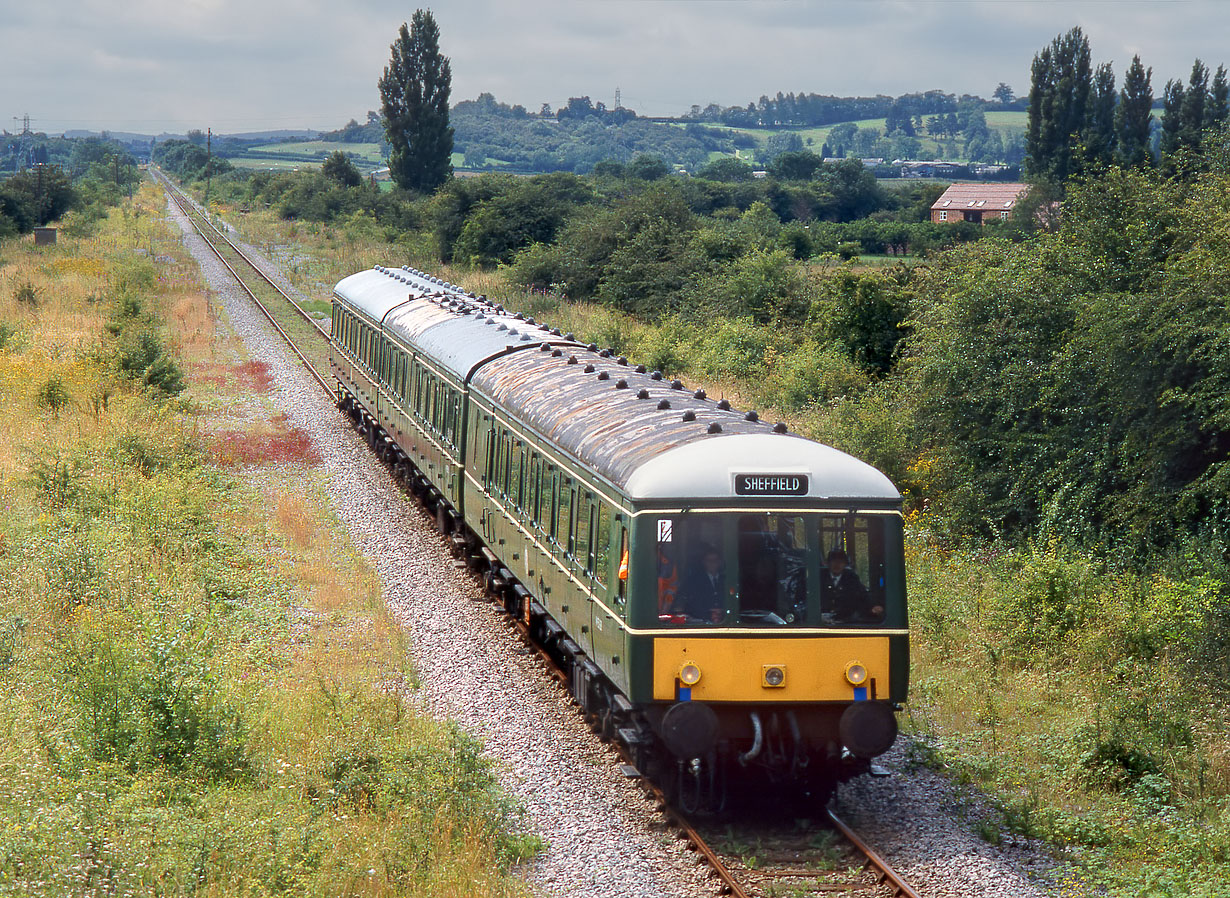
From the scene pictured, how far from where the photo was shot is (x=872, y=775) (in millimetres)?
9914

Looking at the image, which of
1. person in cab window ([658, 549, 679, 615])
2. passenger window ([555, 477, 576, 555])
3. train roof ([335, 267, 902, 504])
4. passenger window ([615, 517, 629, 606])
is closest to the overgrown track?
train roof ([335, 267, 902, 504])

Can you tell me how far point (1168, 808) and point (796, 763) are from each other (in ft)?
9.11

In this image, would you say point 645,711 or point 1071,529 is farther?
point 1071,529

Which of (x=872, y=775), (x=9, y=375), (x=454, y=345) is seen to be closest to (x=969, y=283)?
(x=454, y=345)

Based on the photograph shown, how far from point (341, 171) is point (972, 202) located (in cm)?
4458

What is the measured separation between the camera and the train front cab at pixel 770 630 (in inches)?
351

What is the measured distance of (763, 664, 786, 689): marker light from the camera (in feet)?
29.2

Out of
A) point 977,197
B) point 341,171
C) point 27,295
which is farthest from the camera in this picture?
point 341,171

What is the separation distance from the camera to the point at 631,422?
10.9 m

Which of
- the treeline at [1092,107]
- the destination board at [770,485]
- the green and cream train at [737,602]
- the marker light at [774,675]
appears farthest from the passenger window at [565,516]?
the treeline at [1092,107]

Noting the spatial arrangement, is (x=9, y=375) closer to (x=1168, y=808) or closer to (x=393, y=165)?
(x=1168, y=808)

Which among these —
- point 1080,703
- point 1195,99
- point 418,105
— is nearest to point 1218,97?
point 1195,99

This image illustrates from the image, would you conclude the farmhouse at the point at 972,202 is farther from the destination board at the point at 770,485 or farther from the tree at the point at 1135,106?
the destination board at the point at 770,485

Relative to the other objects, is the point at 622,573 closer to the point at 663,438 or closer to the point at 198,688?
the point at 663,438
